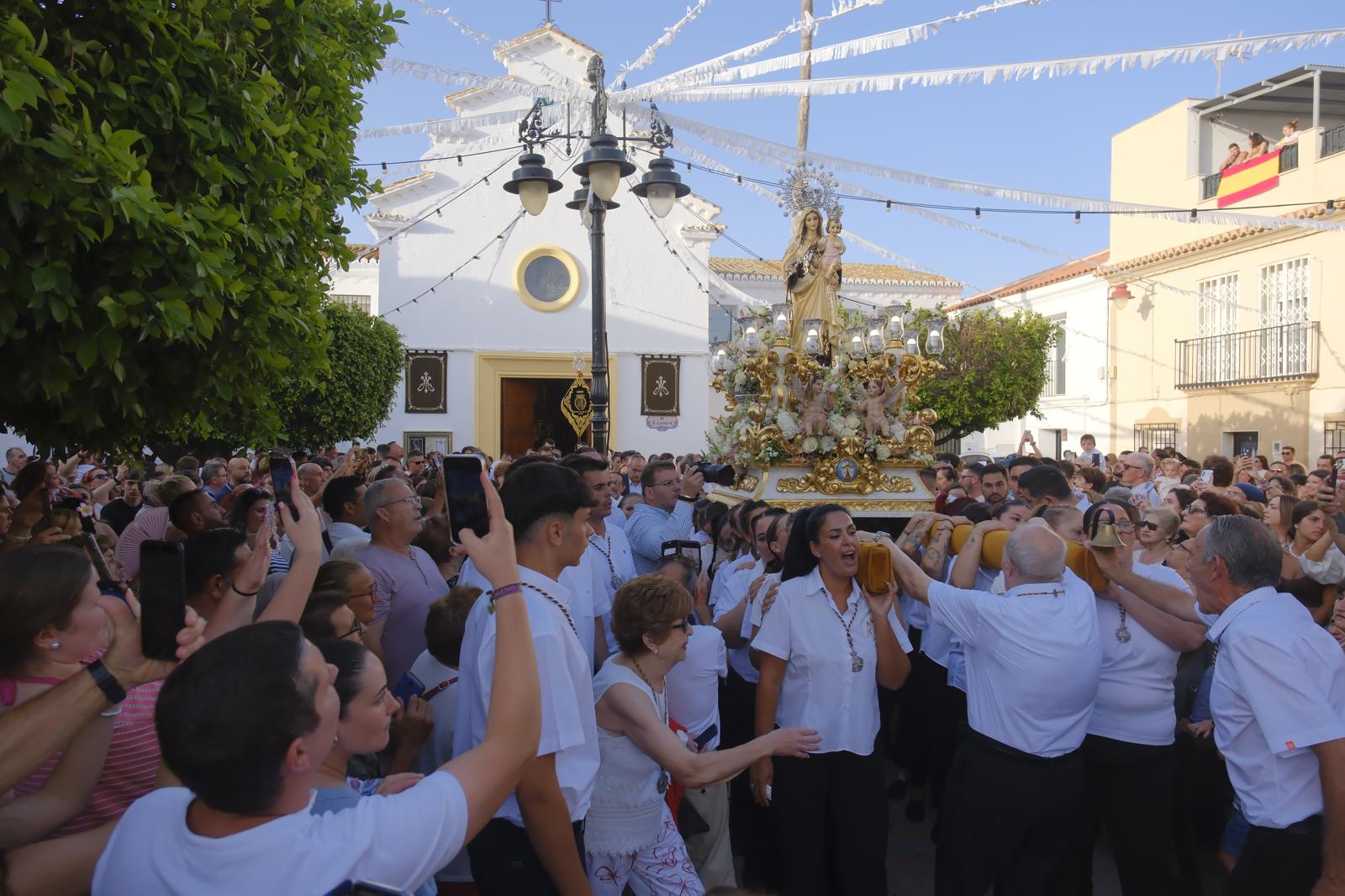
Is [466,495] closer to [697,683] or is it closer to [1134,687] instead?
[697,683]

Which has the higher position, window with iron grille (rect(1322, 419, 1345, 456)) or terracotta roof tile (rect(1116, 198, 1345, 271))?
terracotta roof tile (rect(1116, 198, 1345, 271))

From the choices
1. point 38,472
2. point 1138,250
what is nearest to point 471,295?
point 1138,250

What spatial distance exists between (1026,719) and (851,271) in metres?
26.4

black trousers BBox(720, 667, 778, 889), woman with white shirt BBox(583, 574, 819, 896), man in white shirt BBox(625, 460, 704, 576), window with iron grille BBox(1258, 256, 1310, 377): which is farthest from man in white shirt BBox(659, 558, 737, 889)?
window with iron grille BBox(1258, 256, 1310, 377)

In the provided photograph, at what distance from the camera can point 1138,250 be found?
21250 mm

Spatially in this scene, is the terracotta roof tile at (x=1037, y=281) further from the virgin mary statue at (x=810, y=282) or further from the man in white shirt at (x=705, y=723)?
the man in white shirt at (x=705, y=723)

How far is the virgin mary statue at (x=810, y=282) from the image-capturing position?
9078mm

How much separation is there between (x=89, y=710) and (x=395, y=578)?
2480mm

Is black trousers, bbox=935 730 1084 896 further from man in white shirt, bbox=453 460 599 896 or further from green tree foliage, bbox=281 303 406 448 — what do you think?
green tree foliage, bbox=281 303 406 448

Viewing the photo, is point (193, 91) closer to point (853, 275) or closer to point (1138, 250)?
point (1138, 250)

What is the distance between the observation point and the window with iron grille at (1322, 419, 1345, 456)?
1619cm

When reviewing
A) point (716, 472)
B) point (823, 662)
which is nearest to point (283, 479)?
point (823, 662)

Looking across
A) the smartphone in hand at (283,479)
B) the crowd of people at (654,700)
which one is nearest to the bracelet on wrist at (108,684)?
the crowd of people at (654,700)

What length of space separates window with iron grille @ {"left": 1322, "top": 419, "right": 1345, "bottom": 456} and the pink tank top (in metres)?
18.4
